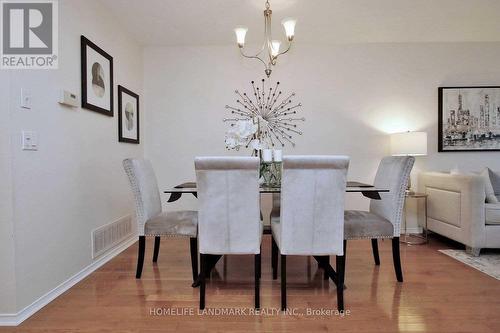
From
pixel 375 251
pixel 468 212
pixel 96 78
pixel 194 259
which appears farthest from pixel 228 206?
pixel 468 212

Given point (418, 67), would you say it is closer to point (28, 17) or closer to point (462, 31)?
point (462, 31)

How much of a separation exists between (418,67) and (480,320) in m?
Result: 3.07

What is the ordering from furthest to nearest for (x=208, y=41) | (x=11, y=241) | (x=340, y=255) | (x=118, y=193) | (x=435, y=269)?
(x=208, y=41)
(x=118, y=193)
(x=435, y=269)
(x=340, y=255)
(x=11, y=241)

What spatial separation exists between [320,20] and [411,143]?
1.69 meters

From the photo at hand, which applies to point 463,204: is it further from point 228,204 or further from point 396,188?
point 228,204

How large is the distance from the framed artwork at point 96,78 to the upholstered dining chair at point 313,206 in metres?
1.86

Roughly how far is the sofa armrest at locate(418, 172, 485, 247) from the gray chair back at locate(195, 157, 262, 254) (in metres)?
2.30

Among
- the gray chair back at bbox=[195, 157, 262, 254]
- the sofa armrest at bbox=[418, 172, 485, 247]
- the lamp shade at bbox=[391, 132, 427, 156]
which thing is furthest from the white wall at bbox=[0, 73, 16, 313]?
the sofa armrest at bbox=[418, 172, 485, 247]

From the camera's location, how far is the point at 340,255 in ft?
5.96

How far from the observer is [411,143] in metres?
3.28

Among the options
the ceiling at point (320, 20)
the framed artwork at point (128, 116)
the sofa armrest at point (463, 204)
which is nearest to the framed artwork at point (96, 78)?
the framed artwork at point (128, 116)

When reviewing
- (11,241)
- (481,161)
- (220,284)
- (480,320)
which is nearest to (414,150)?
(481,161)

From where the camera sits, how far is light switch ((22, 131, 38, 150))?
1752mm

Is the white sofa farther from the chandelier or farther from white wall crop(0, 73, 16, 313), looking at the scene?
white wall crop(0, 73, 16, 313)
